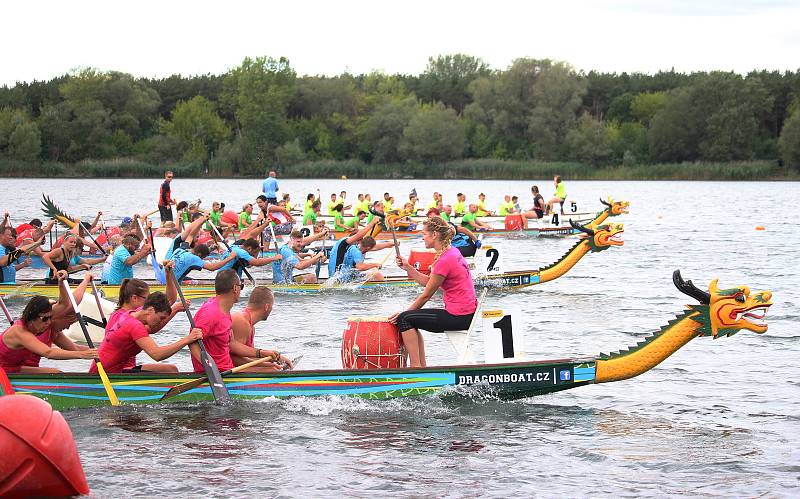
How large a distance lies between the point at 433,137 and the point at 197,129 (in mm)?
24152

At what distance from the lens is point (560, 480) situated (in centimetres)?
866

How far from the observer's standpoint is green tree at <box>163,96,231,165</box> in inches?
3873

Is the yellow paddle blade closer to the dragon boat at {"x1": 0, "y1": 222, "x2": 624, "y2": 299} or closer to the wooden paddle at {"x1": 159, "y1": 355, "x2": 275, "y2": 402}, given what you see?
the wooden paddle at {"x1": 159, "y1": 355, "x2": 275, "y2": 402}

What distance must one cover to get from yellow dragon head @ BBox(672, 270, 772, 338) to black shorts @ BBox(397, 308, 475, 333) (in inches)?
87.8

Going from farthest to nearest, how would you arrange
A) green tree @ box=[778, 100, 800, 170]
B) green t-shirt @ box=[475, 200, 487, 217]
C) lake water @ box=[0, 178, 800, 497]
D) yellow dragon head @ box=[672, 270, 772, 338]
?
green tree @ box=[778, 100, 800, 170] < green t-shirt @ box=[475, 200, 487, 217] < yellow dragon head @ box=[672, 270, 772, 338] < lake water @ box=[0, 178, 800, 497]

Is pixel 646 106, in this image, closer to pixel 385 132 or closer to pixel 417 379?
pixel 385 132

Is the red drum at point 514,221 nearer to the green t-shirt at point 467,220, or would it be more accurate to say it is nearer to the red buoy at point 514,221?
the red buoy at point 514,221

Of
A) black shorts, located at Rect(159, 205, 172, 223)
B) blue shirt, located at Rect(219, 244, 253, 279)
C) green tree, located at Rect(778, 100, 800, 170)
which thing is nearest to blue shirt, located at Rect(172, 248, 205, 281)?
blue shirt, located at Rect(219, 244, 253, 279)

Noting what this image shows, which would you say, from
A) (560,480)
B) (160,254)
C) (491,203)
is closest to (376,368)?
(560,480)

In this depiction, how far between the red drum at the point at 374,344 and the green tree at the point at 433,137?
279 ft

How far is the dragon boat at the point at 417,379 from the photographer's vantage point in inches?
387

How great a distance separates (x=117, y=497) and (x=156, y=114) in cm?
10266

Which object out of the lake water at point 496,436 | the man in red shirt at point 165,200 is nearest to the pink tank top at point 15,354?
the lake water at point 496,436

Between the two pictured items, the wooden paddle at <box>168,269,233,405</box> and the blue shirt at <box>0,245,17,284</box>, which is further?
the blue shirt at <box>0,245,17,284</box>
